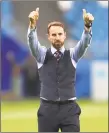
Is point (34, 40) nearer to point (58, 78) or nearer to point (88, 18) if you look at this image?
point (58, 78)

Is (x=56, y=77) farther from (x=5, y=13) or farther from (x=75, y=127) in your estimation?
(x=5, y=13)

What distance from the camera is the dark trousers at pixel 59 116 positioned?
7.14m

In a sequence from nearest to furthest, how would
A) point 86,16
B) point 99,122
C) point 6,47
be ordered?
point 86,16, point 99,122, point 6,47

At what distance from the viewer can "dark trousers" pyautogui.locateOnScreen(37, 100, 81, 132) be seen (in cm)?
714

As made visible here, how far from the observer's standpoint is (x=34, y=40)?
712 centimetres

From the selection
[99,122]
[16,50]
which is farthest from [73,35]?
[99,122]

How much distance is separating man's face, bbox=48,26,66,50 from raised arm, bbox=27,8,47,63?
17 centimetres

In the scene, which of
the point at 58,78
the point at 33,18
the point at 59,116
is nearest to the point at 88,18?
the point at 33,18

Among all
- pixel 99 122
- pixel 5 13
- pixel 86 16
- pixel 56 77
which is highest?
pixel 5 13

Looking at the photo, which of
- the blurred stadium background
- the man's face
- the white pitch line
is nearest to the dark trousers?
the man's face

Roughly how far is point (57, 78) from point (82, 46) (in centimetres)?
45

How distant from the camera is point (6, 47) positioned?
878 inches

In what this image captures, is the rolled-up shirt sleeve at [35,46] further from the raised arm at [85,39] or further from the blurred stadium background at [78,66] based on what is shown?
the blurred stadium background at [78,66]

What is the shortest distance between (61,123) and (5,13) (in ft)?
54.1
